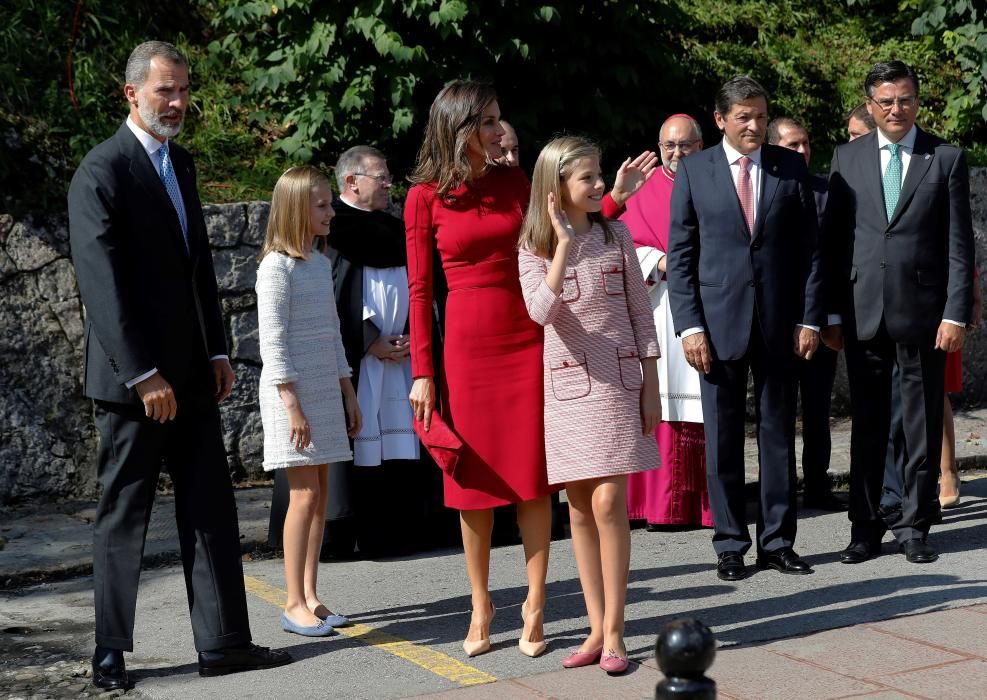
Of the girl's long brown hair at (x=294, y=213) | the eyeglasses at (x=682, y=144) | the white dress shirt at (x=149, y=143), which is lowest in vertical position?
the girl's long brown hair at (x=294, y=213)

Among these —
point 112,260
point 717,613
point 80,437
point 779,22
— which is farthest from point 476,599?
point 779,22

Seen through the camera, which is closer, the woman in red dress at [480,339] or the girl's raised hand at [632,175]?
the woman in red dress at [480,339]

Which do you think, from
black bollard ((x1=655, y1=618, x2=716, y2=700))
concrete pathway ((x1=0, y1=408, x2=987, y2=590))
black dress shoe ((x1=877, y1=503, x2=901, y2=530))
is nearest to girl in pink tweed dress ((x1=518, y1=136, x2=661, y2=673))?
black bollard ((x1=655, y1=618, x2=716, y2=700))

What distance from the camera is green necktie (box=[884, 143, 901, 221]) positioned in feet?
21.4

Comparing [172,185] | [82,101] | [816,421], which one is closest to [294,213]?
[172,185]

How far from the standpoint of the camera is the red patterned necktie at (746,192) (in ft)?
20.8

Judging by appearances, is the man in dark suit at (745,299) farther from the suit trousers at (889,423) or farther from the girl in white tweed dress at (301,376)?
the girl in white tweed dress at (301,376)

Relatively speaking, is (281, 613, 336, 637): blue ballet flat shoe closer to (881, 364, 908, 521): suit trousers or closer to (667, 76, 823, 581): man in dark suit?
(667, 76, 823, 581): man in dark suit

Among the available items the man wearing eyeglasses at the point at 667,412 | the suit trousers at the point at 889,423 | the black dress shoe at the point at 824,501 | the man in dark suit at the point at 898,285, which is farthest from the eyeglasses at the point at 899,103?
the black dress shoe at the point at 824,501

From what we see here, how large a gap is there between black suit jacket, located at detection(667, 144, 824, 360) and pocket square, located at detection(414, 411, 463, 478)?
1.56 metres

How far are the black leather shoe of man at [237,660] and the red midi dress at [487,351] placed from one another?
87 cm

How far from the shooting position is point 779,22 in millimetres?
12930

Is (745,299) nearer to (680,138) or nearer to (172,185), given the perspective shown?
(680,138)

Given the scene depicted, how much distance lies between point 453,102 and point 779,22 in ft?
27.7
